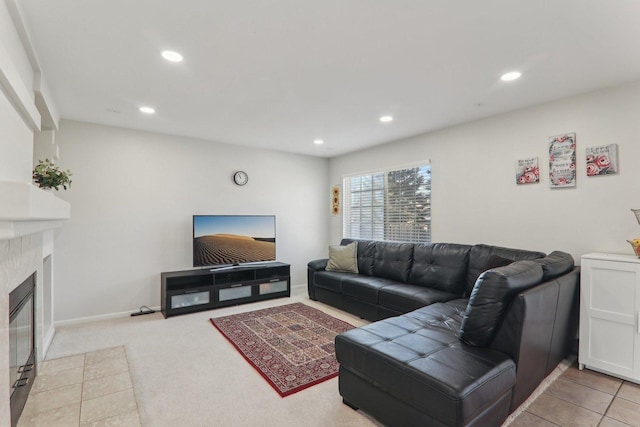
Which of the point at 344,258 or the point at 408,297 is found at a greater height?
the point at 344,258

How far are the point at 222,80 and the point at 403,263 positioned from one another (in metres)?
3.00

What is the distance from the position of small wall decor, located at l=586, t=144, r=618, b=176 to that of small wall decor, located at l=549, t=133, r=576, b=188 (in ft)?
0.40

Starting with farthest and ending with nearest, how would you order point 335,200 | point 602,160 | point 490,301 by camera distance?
point 335,200
point 602,160
point 490,301

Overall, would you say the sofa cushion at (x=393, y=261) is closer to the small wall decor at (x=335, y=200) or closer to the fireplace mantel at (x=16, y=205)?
the small wall decor at (x=335, y=200)

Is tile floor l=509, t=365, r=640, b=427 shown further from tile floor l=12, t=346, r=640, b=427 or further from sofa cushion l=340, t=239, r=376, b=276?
sofa cushion l=340, t=239, r=376, b=276

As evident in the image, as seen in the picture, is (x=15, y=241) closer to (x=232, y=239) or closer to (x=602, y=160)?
(x=232, y=239)

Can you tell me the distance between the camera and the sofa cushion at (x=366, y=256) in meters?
4.50

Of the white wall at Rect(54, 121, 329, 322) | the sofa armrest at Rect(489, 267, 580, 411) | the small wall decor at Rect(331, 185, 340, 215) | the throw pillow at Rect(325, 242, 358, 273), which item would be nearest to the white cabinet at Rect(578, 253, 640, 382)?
the sofa armrest at Rect(489, 267, 580, 411)

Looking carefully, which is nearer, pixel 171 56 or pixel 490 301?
pixel 490 301

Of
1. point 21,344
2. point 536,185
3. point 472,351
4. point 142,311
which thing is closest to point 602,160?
point 536,185

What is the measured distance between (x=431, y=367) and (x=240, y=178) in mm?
4041

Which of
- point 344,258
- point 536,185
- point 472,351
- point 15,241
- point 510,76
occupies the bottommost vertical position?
point 472,351

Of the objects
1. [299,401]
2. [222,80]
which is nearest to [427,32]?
[222,80]

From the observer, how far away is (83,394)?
7.15 ft
